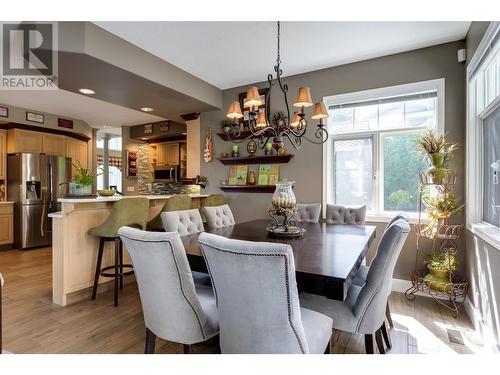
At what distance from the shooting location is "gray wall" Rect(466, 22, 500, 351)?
190 centimetres

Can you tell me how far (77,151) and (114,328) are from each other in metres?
5.26

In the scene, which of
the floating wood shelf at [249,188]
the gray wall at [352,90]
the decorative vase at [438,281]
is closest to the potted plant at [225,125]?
the gray wall at [352,90]

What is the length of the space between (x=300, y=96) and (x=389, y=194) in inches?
74.1

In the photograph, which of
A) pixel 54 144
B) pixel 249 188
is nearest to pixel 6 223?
pixel 54 144

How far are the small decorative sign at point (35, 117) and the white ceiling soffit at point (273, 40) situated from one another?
3.81 metres

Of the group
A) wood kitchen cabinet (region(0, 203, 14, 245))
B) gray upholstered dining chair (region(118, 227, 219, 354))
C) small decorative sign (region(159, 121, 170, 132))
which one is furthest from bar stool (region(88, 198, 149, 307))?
small decorative sign (region(159, 121, 170, 132))

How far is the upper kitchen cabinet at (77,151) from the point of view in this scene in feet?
20.0

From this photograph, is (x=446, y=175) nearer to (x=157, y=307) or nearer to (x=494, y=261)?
(x=494, y=261)

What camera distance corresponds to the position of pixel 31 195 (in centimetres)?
520

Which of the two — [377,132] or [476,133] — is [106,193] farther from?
[476,133]

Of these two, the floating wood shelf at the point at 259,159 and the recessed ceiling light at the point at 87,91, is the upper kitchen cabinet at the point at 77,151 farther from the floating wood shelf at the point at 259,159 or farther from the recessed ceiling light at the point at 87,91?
the floating wood shelf at the point at 259,159

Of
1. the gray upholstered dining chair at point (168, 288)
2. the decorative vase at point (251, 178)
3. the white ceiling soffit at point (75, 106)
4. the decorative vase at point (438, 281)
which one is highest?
the white ceiling soffit at point (75, 106)

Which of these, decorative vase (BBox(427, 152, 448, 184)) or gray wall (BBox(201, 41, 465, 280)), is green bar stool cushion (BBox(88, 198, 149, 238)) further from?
decorative vase (BBox(427, 152, 448, 184))
